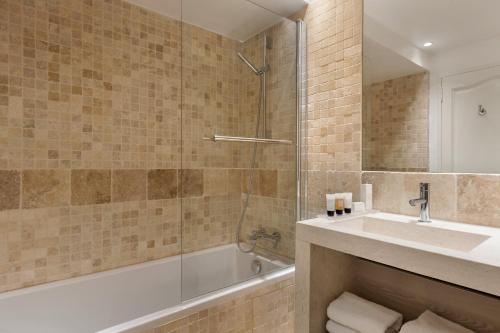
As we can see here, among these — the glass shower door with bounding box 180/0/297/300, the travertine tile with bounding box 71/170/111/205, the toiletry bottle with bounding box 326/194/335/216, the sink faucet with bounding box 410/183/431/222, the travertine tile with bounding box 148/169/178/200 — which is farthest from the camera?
the travertine tile with bounding box 148/169/178/200

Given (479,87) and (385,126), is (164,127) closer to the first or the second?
(385,126)

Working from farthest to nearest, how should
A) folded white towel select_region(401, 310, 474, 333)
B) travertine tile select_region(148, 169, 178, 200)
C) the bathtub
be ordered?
travertine tile select_region(148, 169, 178, 200) < the bathtub < folded white towel select_region(401, 310, 474, 333)

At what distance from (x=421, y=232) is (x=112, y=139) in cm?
180

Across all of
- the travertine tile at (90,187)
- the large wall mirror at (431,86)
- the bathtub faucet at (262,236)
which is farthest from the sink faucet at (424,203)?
the travertine tile at (90,187)

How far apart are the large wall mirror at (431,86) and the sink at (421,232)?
0.29 meters

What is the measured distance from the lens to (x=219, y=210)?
5.84 feet

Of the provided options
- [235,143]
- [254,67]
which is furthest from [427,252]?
[254,67]

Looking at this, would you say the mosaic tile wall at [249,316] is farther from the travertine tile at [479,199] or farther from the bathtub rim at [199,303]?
the travertine tile at [479,199]

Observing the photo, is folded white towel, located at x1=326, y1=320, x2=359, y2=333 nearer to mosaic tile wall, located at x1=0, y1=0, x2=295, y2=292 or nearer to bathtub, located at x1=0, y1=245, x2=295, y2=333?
bathtub, located at x1=0, y1=245, x2=295, y2=333

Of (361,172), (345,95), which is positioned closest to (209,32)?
(345,95)

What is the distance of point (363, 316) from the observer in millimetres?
1180

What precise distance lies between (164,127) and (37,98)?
2.43 ft

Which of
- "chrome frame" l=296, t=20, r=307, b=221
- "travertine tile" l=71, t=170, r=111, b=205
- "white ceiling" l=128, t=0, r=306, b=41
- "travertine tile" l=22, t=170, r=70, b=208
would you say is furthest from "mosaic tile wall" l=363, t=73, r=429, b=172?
"travertine tile" l=22, t=170, r=70, b=208

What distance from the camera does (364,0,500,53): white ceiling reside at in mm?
1170
